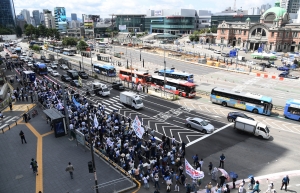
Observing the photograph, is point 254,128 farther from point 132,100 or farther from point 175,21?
point 175,21

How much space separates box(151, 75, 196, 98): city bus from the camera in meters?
42.3

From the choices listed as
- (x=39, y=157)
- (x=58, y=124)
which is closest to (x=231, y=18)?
(x=58, y=124)

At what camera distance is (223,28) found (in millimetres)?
118375

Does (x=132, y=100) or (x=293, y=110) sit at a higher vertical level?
(x=132, y=100)

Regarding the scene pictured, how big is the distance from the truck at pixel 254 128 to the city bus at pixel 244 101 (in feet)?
26.3

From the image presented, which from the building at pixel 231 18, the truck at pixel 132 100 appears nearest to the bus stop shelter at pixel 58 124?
the truck at pixel 132 100

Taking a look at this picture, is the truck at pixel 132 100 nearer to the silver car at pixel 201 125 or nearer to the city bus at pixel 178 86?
the silver car at pixel 201 125

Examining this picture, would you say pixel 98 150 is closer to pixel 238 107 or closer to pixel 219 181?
pixel 219 181

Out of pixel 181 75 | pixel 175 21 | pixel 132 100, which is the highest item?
pixel 175 21

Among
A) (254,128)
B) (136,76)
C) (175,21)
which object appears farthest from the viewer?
(175,21)

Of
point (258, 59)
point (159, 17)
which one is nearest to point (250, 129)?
point (258, 59)

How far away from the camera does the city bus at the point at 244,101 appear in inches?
1353

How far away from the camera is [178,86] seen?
143 feet

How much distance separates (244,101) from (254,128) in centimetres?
962
